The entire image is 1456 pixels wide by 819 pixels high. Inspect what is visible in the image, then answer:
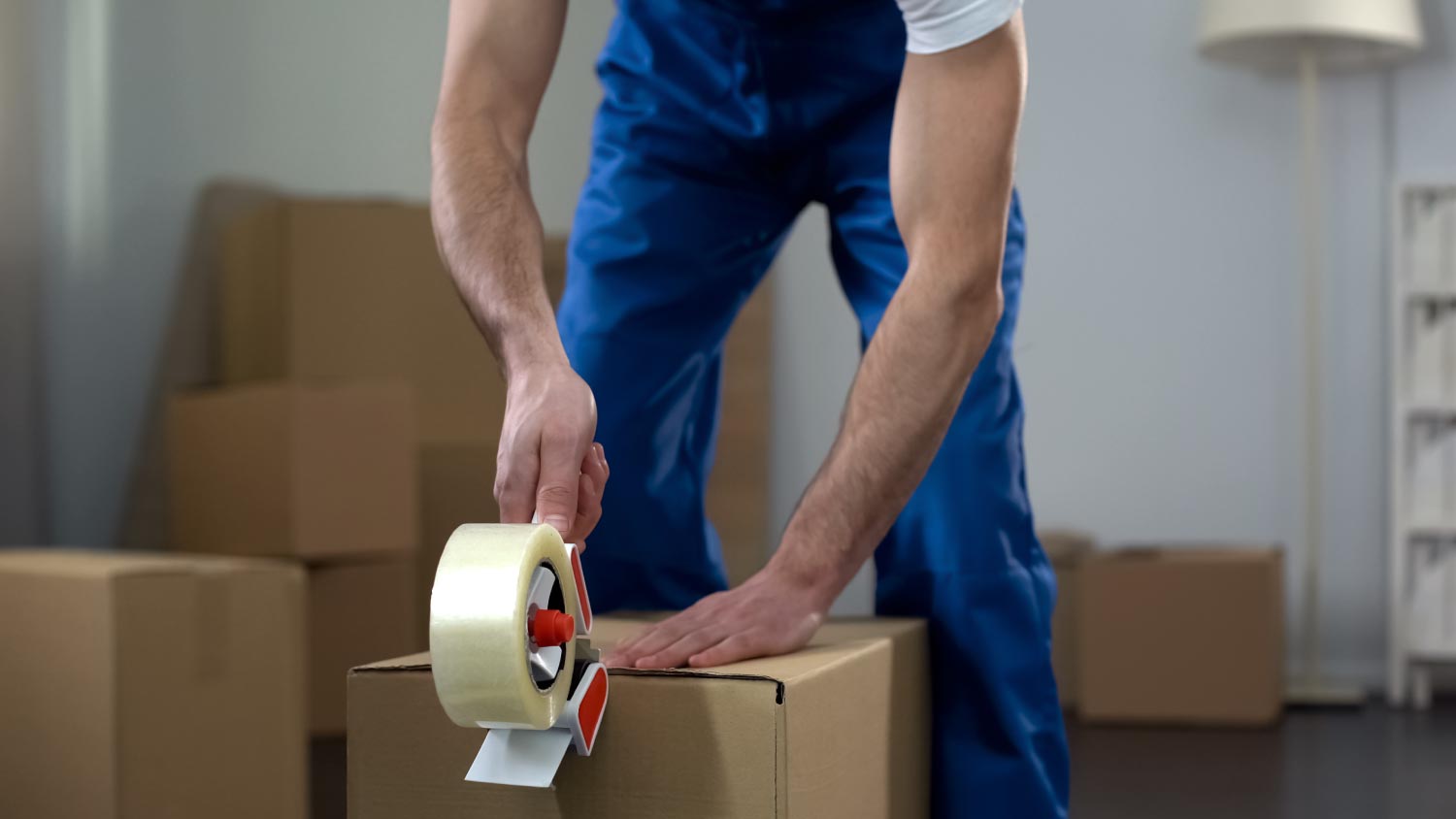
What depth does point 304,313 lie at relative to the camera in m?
2.81

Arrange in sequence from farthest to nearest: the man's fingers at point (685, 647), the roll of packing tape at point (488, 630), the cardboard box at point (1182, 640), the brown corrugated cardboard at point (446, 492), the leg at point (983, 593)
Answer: the cardboard box at point (1182, 640), the brown corrugated cardboard at point (446, 492), the leg at point (983, 593), the man's fingers at point (685, 647), the roll of packing tape at point (488, 630)

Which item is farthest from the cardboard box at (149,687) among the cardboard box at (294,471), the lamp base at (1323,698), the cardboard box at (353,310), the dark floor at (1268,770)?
the lamp base at (1323,698)

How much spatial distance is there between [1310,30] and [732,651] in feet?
8.93

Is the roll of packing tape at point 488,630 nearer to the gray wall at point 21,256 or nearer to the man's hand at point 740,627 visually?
the man's hand at point 740,627

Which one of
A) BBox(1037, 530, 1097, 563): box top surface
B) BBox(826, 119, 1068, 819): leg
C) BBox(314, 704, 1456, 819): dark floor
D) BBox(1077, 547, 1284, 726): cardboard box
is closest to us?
BBox(826, 119, 1068, 819): leg

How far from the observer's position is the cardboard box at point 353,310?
281cm

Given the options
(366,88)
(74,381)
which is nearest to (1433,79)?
(366,88)

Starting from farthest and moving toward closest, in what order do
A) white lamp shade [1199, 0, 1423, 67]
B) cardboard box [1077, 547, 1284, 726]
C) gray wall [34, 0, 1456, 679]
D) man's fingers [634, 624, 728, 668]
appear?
1. gray wall [34, 0, 1456, 679]
2. white lamp shade [1199, 0, 1423, 67]
3. cardboard box [1077, 547, 1284, 726]
4. man's fingers [634, 624, 728, 668]

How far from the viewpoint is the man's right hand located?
3.12 feet

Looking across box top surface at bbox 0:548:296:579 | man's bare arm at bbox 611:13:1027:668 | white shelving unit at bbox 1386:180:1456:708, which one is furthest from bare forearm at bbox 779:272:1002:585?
white shelving unit at bbox 1386:180:1456:708

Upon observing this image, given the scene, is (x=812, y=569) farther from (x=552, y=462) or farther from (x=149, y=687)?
(x=149, y=687)

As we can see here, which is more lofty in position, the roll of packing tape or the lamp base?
the roll of packing tape

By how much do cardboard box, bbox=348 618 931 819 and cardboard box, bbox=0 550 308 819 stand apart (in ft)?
3.42

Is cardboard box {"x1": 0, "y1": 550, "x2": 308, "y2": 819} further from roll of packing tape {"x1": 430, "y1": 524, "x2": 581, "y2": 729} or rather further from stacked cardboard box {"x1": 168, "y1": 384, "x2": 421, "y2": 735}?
roll of packing tape {"x1": 430, "y1": 524, "x2": 581, "y2": 729}
